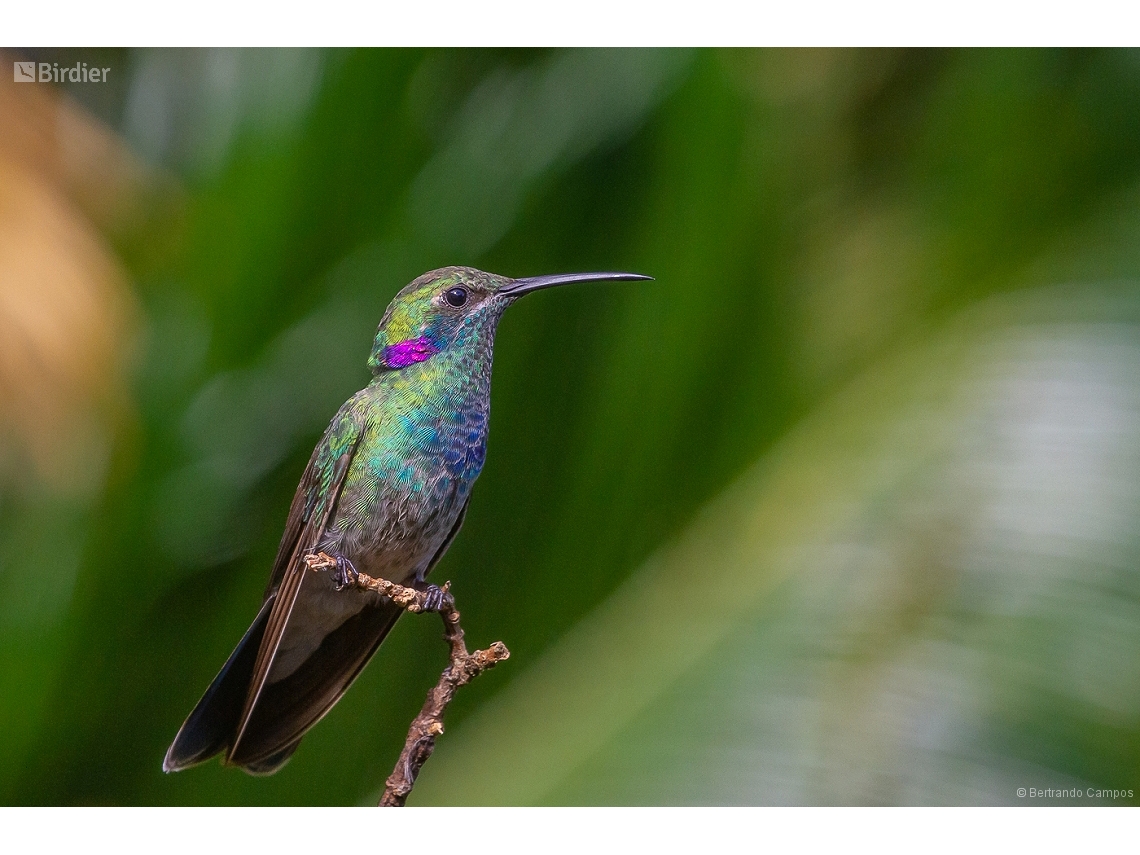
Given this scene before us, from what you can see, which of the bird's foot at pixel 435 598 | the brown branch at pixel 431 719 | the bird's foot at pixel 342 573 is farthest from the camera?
the bird's foot at pixel 342 573

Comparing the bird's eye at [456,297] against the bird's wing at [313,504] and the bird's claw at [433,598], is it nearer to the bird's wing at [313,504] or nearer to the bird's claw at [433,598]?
the bird's wing at [313,504]

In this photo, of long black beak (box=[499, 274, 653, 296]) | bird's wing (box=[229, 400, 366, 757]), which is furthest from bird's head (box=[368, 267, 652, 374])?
bird's wing (box=[229, 400, 366, 757])

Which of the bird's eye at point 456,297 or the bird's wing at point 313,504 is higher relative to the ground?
the bird's eye at point 456,297

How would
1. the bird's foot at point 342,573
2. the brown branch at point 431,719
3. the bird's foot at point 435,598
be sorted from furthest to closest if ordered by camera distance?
the bird's foot at point 342,573, the bird's foot at point 435,598, the brown branch at point 431,719

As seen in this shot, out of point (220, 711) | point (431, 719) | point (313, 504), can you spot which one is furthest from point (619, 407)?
point (220, 711)

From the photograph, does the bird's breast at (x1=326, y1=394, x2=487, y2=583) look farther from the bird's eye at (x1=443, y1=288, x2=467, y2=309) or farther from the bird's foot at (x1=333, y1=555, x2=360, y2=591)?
the bird's eye at (x1=443, y1=288, x2=467, y2=309)

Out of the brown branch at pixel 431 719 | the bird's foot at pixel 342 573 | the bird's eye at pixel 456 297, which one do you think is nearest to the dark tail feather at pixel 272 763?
the bird's foot at pixel 342 573
